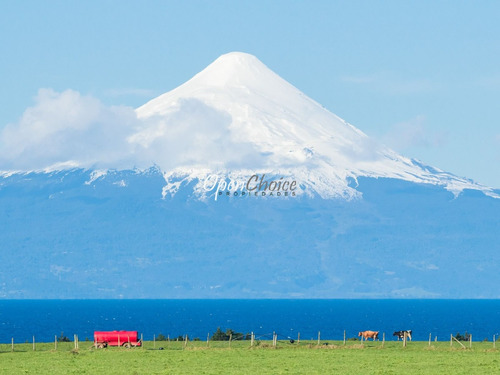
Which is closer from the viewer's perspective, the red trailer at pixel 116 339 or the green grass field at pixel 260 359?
the green grass field at pixel 260 359

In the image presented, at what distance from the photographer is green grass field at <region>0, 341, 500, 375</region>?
70500 mm

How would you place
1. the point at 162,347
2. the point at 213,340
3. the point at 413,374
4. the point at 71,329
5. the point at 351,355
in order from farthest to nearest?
the point at 71,329, the point at 213,340, the point at 162,347, the point at 351,355, the point at 413,374

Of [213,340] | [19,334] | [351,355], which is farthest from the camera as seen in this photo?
[19,334]

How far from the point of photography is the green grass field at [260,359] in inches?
2776

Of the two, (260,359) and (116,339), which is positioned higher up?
(116,339)

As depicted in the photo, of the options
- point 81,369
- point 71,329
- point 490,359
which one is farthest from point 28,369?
point 71,329

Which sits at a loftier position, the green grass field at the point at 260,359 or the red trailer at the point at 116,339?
the red trailer at the point at 116,339

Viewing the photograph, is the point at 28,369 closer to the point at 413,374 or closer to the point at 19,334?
the point at 413,374

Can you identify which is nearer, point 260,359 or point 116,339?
point 260,359

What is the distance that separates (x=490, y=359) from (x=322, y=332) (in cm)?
9471

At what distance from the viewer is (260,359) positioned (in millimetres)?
79312

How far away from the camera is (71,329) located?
19025 centimetres

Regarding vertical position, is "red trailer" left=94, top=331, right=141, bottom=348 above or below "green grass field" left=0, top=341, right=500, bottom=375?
above

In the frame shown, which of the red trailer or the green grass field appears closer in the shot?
the green grass field
